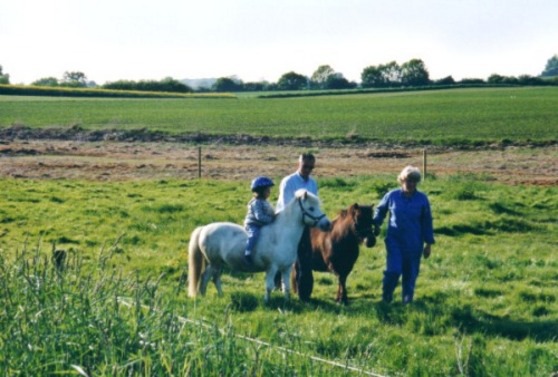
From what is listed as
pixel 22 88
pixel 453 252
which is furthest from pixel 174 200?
pixel 22 88

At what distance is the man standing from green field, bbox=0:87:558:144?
104ft

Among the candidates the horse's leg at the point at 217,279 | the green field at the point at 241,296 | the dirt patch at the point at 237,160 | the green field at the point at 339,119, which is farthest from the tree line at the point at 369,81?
the horse's leg at the point at 217,279

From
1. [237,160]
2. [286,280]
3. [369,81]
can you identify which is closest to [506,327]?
[286,280]

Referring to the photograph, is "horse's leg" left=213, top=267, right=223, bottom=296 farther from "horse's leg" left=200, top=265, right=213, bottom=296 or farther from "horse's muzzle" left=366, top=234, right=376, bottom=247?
"horse's muzzle" left=366, top=234, right=376, bottom=247

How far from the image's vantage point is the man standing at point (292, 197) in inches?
452

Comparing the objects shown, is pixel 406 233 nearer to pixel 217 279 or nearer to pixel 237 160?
pixel 217 279

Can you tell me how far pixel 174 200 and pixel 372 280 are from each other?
29.4 feet

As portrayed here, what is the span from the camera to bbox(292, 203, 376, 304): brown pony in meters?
10.9

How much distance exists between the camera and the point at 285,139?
4509 centimetres

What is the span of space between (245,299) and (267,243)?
81 centimetres

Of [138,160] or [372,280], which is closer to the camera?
[372,280]

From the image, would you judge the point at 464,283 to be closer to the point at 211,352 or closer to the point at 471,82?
the point at 211,352

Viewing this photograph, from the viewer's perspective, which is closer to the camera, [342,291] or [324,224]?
[324,224]

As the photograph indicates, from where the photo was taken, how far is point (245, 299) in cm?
1114
